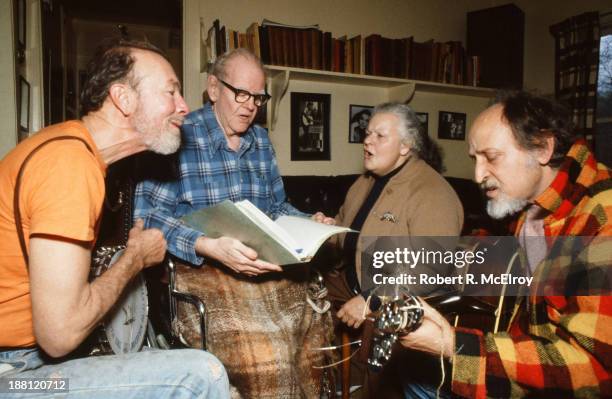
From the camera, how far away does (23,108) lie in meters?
2.03

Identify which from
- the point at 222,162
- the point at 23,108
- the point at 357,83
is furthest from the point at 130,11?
the point at 222,162

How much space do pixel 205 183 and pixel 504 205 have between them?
103 cm

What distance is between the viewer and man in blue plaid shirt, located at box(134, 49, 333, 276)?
1494 mm

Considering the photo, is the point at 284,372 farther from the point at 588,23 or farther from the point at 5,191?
the point at 588,23

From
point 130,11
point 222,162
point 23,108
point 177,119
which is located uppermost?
point 130,11

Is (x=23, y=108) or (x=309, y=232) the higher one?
(x=23, y=108)

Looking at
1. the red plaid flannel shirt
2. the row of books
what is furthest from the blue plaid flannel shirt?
the row of books

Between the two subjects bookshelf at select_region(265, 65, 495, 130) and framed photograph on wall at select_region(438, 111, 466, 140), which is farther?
framed photograph on wall at select_region(438, 111, 466, 140)

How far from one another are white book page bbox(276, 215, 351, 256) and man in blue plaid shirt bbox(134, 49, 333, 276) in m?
0.23

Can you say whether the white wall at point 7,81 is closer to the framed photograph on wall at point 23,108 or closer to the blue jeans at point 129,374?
the framed photograph on wall at point 23,108

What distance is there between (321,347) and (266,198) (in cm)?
64

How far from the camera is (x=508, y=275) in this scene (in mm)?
1199

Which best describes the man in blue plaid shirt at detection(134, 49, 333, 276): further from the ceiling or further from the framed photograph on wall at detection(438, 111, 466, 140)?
the ceiling

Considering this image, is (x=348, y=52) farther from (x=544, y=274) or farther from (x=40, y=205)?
(x=40, y=205)
